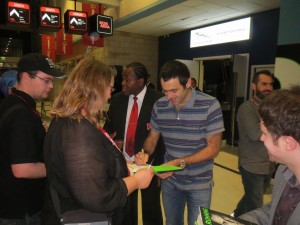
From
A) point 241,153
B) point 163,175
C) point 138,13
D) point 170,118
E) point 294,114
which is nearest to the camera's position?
point 294,114

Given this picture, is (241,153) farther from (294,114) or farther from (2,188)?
(2,188)

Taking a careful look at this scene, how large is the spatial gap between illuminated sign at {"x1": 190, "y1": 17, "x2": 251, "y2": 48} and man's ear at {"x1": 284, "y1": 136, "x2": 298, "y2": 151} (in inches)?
242

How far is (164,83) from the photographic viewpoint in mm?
1854

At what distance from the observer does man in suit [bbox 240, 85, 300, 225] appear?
2.99 feet

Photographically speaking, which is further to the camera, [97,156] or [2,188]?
[2,188]

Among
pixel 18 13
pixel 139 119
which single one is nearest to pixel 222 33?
pixel 18 13

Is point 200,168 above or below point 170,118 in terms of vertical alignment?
below

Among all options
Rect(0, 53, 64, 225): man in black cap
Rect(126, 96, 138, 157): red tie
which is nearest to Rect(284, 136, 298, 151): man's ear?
Rect(0, 53, 64, 225): man in black cap

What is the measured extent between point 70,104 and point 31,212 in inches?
31.2

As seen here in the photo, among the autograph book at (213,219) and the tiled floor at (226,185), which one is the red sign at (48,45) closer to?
the tiled floor at (226,185)

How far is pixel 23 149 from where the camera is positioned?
1388 mm

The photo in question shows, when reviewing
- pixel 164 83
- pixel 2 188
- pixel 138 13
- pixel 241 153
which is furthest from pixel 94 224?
pixel 138 13

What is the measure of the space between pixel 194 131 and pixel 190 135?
40 millimetres

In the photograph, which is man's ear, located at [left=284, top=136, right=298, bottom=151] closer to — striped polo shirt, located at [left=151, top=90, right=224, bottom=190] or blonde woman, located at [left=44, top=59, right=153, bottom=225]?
blonde woman, located at [left=44, top=59, right=153, bottom=225]
